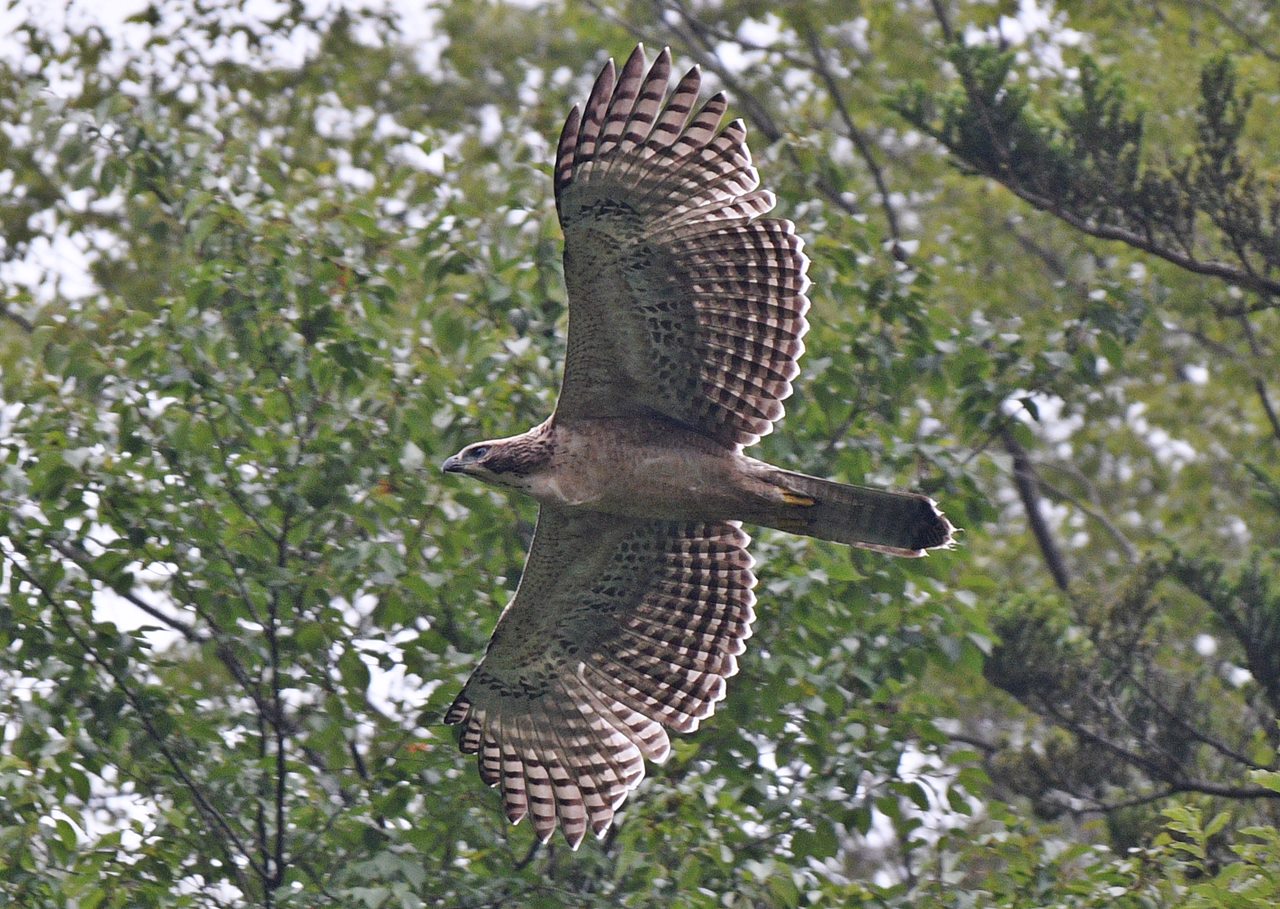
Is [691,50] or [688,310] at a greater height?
[691,50]

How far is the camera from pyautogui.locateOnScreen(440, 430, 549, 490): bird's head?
6426mm

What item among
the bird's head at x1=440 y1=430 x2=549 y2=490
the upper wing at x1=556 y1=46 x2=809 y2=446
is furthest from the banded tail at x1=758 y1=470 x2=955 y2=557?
the bird's head at x1=440 y1=430 x2=549 y2=490

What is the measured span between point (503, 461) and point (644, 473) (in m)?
0.57

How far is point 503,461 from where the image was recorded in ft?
21.1

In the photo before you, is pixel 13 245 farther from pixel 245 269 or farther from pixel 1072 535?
pixel 1072 535

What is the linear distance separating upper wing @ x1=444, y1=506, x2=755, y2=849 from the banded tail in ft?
1.99

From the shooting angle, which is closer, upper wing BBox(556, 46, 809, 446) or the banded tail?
upper wing BBox(556, 46, 809, 446)

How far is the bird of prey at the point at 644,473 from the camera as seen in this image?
20.1ft

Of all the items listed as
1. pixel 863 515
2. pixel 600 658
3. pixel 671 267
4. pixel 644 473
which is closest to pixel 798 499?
pixel 863 515

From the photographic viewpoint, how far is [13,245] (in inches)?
439

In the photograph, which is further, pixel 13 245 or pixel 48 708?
pixel 13 245

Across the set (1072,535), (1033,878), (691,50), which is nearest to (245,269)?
(1033,878)

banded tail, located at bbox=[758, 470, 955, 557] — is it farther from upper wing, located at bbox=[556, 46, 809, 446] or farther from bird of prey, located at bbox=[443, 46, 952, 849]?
upper wing, located at bbox=[556, 46, 809, 446]

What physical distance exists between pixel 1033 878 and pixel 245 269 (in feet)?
13.6
